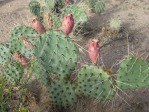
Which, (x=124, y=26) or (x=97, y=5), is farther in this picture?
(x=97, y=5)

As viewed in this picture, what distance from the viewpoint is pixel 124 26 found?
24.6 feet

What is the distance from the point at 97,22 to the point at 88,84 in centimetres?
363

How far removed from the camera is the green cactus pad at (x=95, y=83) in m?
4.25

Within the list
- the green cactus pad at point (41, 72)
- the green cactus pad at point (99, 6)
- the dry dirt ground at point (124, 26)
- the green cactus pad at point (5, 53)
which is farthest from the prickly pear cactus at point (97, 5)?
the green cactus pad at point (41, 72)

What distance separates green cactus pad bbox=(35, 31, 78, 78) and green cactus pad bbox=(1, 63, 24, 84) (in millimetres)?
584

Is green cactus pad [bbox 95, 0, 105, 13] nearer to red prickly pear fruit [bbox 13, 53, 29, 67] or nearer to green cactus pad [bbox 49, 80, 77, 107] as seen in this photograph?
red prickly pear fruit [bbox 13, 53, 29, 67]

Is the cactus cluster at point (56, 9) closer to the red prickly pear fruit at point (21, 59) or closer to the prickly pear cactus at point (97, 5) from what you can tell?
the prickly pear cactus at point (97, 5)

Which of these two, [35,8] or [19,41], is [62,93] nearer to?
[19,41]

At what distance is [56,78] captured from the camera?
16.0 feet

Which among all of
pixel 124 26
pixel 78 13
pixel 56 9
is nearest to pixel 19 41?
pixel 78 13

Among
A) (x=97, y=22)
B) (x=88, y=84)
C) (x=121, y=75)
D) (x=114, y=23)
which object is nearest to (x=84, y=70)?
(x=88, y=84)

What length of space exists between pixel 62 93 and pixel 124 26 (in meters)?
3.35

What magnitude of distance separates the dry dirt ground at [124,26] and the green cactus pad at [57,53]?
2.54ft

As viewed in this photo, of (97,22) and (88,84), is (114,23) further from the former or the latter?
(88,84)
